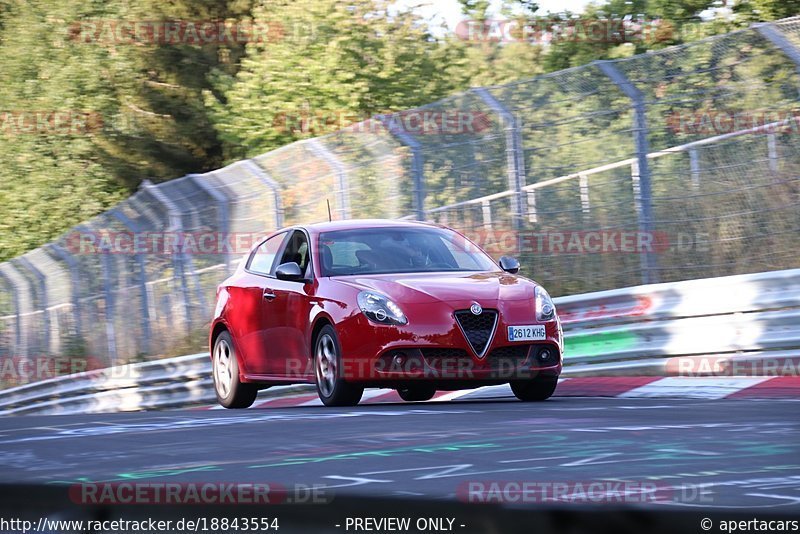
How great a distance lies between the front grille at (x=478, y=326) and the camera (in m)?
10.0

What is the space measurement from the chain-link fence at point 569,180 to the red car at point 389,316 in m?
2.50

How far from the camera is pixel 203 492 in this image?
3760 mm

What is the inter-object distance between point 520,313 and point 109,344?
11974 millimetres

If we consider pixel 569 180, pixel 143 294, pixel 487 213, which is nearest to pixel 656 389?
pixel 569 180

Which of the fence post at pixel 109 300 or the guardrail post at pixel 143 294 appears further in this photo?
the fence post at pixel 109 300

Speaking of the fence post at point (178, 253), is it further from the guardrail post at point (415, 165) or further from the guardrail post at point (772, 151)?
the guardrail post at point (772, 151)

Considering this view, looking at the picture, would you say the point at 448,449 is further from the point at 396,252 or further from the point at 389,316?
the point at 396,252

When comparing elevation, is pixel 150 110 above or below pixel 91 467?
below

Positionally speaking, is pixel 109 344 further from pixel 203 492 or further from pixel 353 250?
pixel 203 492

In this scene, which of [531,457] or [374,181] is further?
[374,181]

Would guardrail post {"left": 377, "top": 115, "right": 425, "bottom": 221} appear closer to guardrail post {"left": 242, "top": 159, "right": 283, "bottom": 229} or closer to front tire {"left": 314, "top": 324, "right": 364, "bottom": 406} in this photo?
guardrail post {"left": 242, "top": 159, "right": 283, "bottom": 229}

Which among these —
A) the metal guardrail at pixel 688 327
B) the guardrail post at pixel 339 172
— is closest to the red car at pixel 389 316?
the metal guardrail at pixel 688 327

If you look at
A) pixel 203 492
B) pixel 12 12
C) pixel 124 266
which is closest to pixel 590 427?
pixel 203 492

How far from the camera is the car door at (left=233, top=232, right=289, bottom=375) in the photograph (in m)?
11.7
